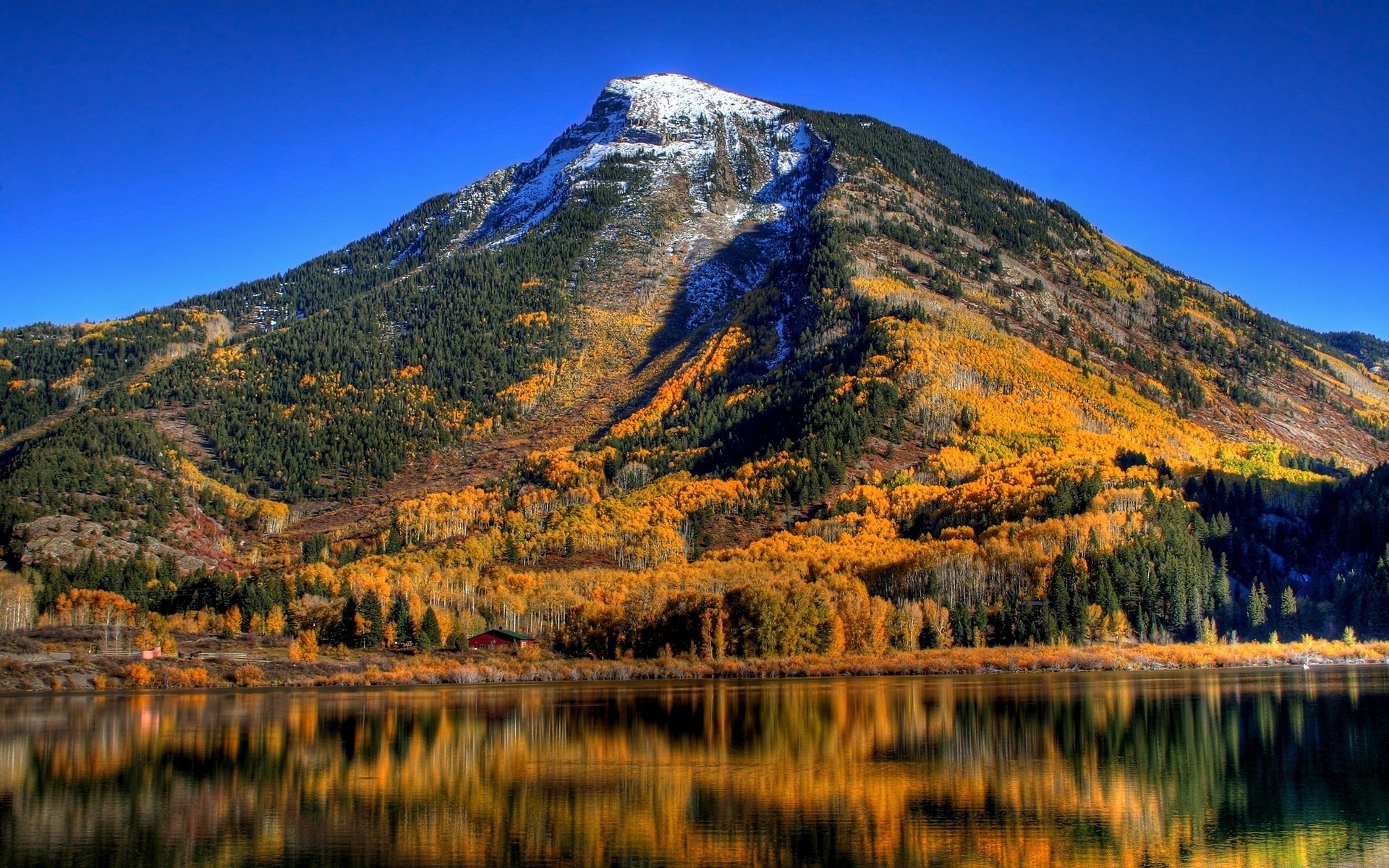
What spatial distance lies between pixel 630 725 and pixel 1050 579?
3567 inches

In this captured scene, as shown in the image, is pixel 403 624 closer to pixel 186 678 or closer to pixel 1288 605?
pixel 186 678

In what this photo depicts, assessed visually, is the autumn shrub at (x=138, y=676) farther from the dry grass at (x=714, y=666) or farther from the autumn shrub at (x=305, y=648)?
the autumn shrub at (x=305, y=648)

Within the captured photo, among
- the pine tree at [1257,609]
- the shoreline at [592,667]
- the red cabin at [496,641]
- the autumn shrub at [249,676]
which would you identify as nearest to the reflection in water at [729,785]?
the shoreline at [592,667]

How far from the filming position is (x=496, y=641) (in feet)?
493

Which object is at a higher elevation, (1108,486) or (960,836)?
(1108,486)

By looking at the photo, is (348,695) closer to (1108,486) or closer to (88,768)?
(88,768)

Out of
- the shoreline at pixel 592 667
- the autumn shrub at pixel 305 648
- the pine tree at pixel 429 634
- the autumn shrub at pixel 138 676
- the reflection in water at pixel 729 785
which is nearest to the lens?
the reflection in water at pixel 729 785

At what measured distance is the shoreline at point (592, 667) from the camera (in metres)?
127

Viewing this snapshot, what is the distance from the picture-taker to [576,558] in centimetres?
18912

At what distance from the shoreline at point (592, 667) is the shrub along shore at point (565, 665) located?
0.14 meters

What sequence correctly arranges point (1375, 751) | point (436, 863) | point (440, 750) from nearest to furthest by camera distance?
point (436, 863)
point (1375, 751)
point (440, 750)

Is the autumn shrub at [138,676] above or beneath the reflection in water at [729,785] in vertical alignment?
beneath

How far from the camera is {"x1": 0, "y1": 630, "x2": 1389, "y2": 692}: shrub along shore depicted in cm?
12762

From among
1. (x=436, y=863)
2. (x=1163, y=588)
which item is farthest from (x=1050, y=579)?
(x=436, y=863)
